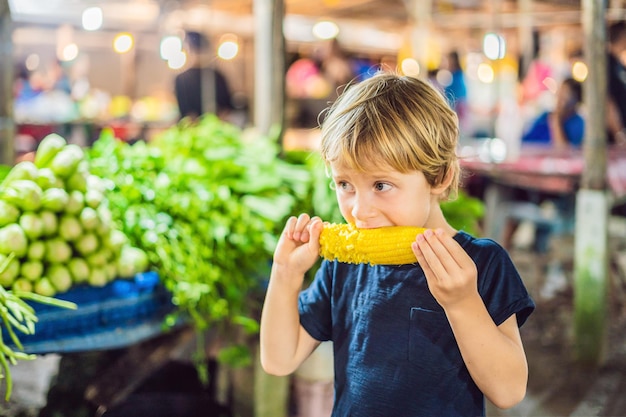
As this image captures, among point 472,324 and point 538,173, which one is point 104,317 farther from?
point 538,173

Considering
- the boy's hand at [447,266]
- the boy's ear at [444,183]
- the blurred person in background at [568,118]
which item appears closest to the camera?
the boy's hand at [447,266]

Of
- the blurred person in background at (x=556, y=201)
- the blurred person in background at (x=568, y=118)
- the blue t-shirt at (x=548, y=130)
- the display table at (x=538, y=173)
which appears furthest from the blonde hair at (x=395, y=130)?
the blue t-shirt at (x=548, y=130)

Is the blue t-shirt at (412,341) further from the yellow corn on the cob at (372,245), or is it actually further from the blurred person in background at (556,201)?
the blurred person in background at (556,201)

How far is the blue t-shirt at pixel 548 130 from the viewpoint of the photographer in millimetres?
7391

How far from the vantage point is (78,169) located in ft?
A: 8.75

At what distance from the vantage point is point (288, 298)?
171 centimetres

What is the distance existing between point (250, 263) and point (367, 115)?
1657 mm

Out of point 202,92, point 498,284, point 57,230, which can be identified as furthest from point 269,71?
point 202,92

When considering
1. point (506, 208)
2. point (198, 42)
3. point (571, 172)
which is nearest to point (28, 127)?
point (198, 42)

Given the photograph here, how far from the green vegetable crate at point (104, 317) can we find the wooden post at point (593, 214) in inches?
132

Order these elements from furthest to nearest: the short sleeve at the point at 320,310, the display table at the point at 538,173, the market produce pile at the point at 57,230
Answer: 1. the display table at the point at 538,173
2. the market produce pile at the point at 57,230
3. the short sleeve at the point at 320,310

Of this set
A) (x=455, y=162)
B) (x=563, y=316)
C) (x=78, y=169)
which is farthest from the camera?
(x=563, y=316)

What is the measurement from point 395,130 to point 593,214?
382cm

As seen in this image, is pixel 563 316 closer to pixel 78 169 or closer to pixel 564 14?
pixel 78 169
